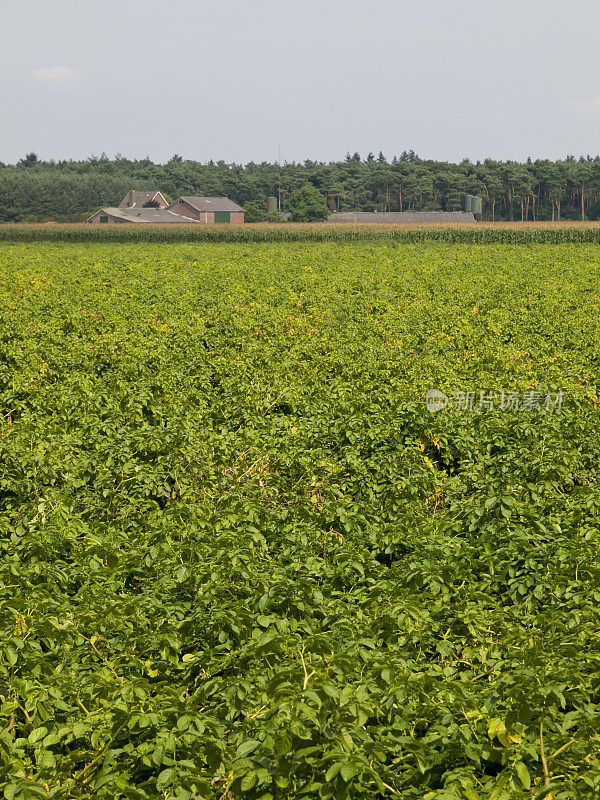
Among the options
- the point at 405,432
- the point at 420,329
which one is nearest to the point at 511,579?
the point at 405,432

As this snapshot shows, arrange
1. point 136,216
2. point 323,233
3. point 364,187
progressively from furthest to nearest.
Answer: point 364,187 → point 136,216 → point 323,233

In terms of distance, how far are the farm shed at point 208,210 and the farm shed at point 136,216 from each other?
180 cm

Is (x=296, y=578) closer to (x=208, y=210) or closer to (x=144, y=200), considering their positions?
(x=208, y=210)

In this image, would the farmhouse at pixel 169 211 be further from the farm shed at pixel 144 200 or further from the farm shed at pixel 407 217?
the farm shed at pixel 407 217

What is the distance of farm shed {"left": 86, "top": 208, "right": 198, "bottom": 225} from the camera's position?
92.1 metres

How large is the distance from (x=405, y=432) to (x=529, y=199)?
114028mm

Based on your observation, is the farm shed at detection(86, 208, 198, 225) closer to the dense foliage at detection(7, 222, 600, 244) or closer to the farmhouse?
the farmhouse

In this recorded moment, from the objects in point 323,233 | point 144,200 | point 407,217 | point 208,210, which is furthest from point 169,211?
point 323,233

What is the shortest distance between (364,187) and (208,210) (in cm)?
3375

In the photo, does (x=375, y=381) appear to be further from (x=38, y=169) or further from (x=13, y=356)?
(x=38, y=169)

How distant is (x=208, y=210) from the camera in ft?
323

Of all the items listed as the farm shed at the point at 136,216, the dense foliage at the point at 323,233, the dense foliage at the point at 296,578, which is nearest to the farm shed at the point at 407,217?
the farm shed at the point at 136,216

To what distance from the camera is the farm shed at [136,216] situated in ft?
302

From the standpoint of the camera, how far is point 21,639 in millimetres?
4930
